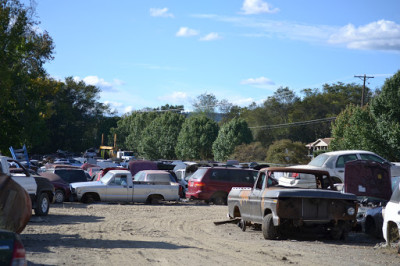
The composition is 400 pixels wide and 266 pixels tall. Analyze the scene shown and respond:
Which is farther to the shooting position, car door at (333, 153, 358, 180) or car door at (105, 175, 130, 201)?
car door at (105, 175, 130, 201)

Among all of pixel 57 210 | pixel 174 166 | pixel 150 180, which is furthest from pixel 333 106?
pixel 57 210

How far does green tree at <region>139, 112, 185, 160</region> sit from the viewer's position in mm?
91938

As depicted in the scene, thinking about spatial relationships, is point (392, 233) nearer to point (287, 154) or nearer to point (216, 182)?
point (216, 182)

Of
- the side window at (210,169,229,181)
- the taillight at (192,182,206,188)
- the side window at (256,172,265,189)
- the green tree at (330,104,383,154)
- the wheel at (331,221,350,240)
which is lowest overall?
the wheel at (331,221,350,240)

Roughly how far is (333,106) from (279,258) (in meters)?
89.3

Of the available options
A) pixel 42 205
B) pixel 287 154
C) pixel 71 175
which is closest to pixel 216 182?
pixel 71 175

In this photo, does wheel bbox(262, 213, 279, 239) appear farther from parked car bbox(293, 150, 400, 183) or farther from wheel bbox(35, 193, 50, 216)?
parked car bbox(293, 150, 400, 183)

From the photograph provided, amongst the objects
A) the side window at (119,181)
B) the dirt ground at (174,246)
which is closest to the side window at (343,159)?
the dirt ground at (174,246)

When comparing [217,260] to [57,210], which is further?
A: [57,210]

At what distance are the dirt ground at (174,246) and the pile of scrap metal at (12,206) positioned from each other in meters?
0.59

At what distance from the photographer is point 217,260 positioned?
1031 centimetres

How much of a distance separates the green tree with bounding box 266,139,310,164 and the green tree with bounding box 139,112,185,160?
2788 cm

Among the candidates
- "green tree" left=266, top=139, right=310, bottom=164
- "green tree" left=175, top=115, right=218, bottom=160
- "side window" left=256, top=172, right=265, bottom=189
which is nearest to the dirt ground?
"side window" left=256, top=172, right=265, bottom=189

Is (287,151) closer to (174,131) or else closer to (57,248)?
(174,131)
